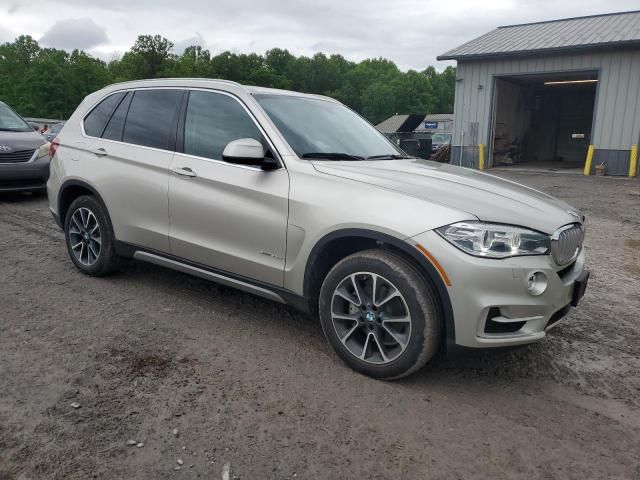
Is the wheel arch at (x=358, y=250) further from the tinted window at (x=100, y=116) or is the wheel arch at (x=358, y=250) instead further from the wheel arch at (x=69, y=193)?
the tinted window at (x=100, y=116)

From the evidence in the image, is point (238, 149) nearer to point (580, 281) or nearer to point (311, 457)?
point (311, 457)

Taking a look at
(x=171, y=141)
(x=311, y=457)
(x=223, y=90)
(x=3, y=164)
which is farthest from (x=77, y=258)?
(x=3, y=164)

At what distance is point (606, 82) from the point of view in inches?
676

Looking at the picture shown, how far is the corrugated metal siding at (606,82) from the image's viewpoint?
659 inches

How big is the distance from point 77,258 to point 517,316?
407cm

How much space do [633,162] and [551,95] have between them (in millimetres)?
8665

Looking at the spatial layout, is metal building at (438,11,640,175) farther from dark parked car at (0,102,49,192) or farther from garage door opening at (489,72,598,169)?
dark parked car at (0,102,49,192)

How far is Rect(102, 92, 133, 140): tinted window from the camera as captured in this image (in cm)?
468

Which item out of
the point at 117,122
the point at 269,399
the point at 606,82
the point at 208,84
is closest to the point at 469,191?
the point at 269,399

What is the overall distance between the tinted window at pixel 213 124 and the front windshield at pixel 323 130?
19 centimetres

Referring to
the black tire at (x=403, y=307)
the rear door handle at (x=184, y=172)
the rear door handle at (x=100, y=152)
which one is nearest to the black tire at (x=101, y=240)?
the rear door handle at (x=100, y=152)

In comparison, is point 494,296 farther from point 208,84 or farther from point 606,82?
point 606,82

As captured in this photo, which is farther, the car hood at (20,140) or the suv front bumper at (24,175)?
the car hood at (20,140)

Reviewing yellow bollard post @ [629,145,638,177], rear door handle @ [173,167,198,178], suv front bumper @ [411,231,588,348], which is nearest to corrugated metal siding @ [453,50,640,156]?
yellow bollard post @ [629,145,638,177]
